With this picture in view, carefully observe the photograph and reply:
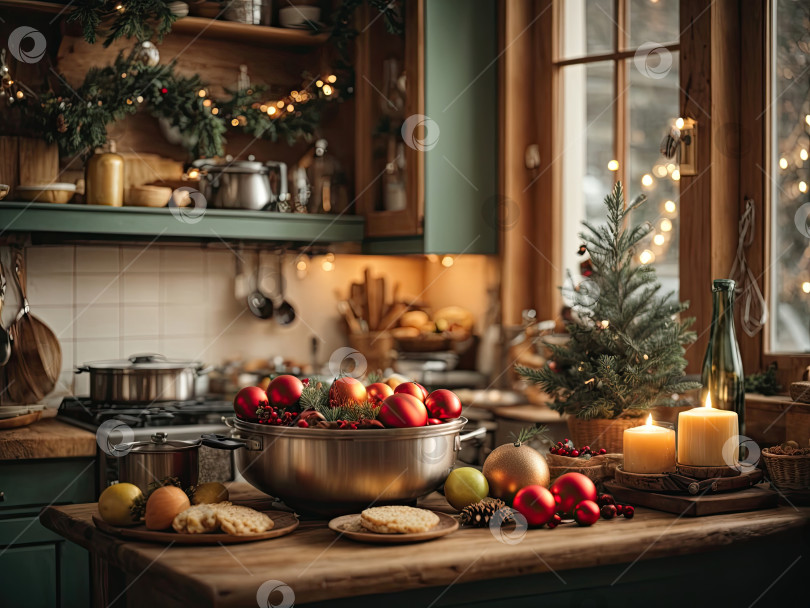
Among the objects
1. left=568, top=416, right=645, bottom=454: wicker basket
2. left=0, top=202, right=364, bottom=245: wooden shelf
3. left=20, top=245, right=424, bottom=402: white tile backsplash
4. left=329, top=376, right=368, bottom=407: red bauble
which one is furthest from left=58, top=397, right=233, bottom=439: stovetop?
left=568, top=416, right=645, bottom=454: wicker basket

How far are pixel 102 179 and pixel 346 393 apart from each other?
1.64m

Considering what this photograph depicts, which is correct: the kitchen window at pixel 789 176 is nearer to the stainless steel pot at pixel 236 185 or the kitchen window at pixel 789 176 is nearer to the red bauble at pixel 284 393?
the red bauble at pixel 284 393

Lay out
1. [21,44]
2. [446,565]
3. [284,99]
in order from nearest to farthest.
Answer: [446,565]
[21,44]
[284,99]

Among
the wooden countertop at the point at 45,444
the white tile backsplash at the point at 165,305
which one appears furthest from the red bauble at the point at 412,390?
the white tile backsplash at the point at 165,305

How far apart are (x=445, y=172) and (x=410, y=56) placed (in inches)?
17.0

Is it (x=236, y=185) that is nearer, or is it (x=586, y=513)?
(x=586, y=513)

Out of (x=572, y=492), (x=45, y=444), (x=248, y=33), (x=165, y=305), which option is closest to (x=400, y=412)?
(x=572, y=492)

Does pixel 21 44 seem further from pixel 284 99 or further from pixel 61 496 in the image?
pixel 61 496

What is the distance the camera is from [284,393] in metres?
1.88

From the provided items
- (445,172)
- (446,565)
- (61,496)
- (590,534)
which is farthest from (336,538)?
(445,172)

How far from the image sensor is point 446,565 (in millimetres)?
1479

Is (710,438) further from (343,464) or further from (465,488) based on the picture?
(343,464)

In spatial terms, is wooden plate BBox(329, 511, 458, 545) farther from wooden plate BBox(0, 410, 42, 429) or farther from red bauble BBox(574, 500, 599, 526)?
wooden plate BBox(0, 410, 42, 429)

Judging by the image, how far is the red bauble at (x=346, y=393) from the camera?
1.85 m
